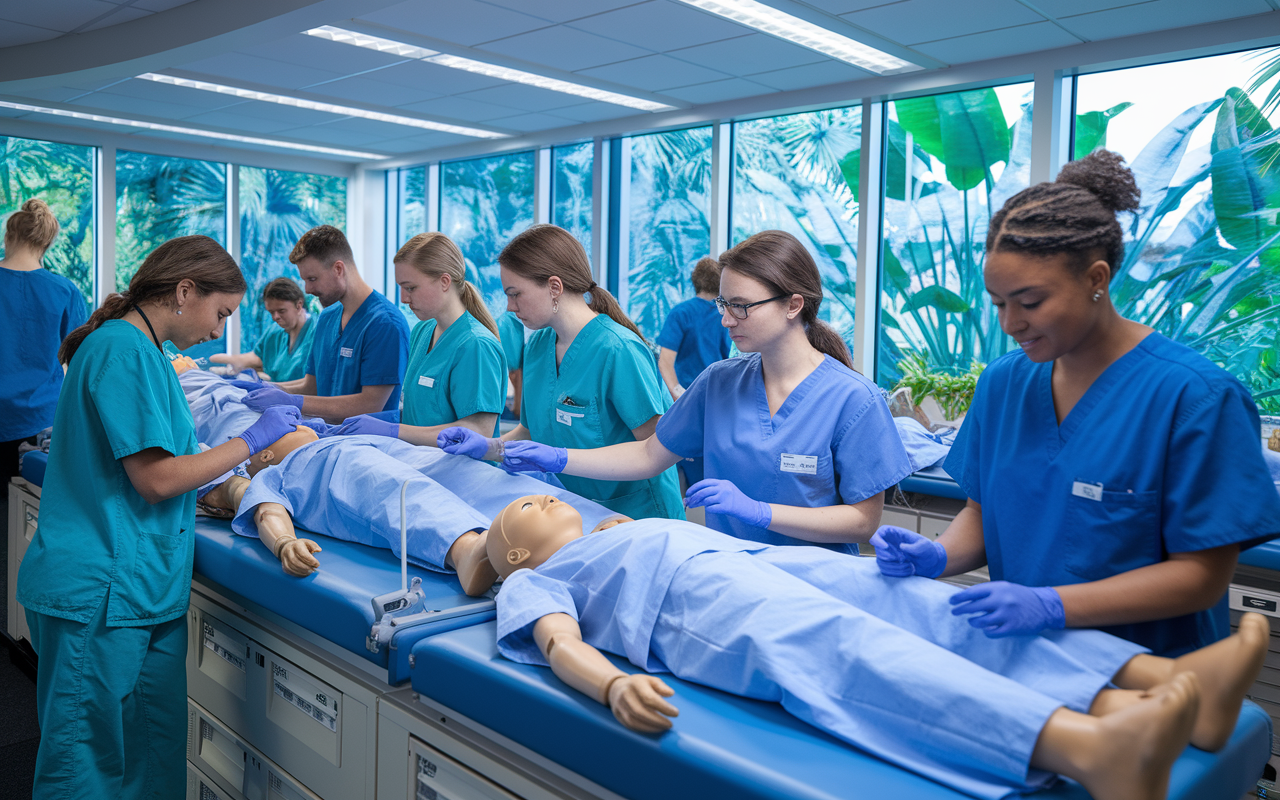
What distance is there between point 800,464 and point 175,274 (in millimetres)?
1295

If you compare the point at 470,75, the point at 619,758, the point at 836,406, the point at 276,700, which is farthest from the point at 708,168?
the point at 619,758

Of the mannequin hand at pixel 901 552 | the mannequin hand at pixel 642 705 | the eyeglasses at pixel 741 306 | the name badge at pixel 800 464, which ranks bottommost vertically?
the mannequin hand at pixel 642 705

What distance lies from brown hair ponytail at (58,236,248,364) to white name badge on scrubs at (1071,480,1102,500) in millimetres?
1555

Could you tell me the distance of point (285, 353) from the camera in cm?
467

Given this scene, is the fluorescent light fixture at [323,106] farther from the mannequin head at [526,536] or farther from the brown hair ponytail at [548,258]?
the mannequin head at [526,536]

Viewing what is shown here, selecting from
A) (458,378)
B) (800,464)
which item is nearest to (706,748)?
(800,464)

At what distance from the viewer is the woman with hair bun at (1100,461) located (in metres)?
1.12

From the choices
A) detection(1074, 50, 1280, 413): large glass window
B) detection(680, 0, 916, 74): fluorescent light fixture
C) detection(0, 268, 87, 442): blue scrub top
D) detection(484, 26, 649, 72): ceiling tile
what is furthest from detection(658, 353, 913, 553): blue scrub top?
detection(0, 268, 87, 442): blue scrub top

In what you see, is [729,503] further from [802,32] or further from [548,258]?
[802,32]

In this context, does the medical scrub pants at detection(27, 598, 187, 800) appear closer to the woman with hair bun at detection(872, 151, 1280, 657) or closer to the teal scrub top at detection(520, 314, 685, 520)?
the teal scrub top at detection(520, 314, 685, 520)

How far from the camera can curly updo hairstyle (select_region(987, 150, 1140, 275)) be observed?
116 centimetres

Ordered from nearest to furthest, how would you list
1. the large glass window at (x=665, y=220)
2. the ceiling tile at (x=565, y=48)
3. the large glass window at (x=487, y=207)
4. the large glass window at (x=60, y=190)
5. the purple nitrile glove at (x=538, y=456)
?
1. the purple nitrile glove at (x=538, y=456)
2. the ceiling tile at (x=565, y=48)
3. the large glass window at (x=665, y=220)
4. the large glass window at (x=60, y=190)
5. the large glass window at (x=487, y=207)

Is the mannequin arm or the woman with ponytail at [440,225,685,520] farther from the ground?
the woman with ponytail at [440,225,685,520]

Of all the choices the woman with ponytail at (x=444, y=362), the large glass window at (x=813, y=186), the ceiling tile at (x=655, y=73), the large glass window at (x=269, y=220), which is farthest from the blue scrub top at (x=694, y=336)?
the large glass window at (x=269, y=220)
